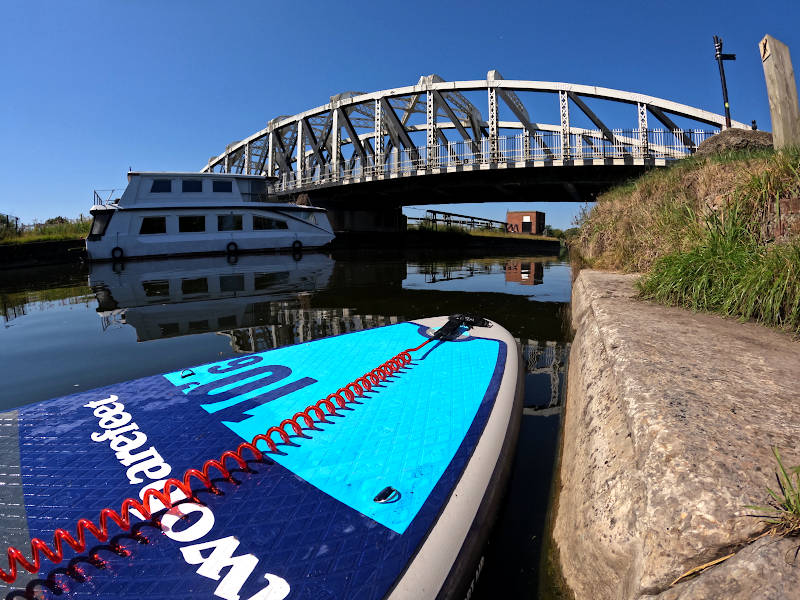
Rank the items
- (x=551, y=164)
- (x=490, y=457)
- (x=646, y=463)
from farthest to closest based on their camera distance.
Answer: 1. (x=551, y=164)
2. (x=490, y=457)
3. (x=646, y=463)

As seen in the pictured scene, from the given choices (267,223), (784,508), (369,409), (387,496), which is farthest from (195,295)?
(267,223)

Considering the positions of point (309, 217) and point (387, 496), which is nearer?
point (387, 496)

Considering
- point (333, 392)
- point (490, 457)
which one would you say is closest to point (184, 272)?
point (333, 392)

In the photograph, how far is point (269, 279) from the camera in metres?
10.2

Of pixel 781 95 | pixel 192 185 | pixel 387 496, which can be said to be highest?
pixel 192 185

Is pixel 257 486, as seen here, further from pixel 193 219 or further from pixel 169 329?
pixel 193 219

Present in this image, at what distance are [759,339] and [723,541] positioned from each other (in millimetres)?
2009

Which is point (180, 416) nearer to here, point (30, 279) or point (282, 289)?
point (282, 289)

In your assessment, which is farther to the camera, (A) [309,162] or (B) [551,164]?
(A) [309,162]

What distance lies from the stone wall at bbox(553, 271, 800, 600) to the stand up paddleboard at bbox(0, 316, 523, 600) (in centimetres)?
43

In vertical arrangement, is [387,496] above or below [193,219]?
below

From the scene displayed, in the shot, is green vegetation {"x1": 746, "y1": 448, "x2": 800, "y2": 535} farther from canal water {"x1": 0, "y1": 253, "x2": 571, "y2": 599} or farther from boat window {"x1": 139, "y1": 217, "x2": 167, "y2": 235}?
boat window {"x1": 139, "y1": 217, "x2": 167, "y2": 235}

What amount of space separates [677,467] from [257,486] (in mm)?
1513

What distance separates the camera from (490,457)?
192cm
